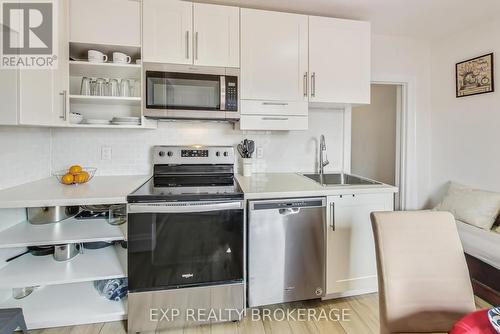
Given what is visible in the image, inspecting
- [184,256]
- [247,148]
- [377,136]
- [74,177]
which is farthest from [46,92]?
[377,136]

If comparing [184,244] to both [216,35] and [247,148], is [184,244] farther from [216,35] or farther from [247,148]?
[216,35]

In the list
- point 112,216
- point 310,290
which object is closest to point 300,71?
point 310,290

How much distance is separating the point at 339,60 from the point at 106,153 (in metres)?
2.10

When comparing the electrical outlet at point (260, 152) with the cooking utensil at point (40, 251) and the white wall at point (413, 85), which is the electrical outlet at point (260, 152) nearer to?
the white wall at point (413, 85)

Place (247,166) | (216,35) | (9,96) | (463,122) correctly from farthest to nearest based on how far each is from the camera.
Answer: (463,122), (247,166), (216,35), (9,96)

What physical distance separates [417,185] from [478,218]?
0.73 meters

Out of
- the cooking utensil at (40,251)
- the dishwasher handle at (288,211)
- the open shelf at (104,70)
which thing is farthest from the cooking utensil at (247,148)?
the cooking utensil at (40,251)

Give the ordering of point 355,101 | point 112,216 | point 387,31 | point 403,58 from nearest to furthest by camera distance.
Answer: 1. point 112,216
2. point 355,101
3. point 387,31
4. point 403,58

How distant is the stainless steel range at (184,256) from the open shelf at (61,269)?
219 mm

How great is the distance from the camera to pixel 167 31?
1.86 meters

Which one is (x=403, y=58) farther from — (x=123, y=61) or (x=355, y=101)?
(x=123, y=61)

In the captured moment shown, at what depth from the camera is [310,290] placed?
5.98ft

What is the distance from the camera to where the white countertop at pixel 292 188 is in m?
1.70

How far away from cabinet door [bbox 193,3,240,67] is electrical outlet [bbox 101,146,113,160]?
1.05 metres
